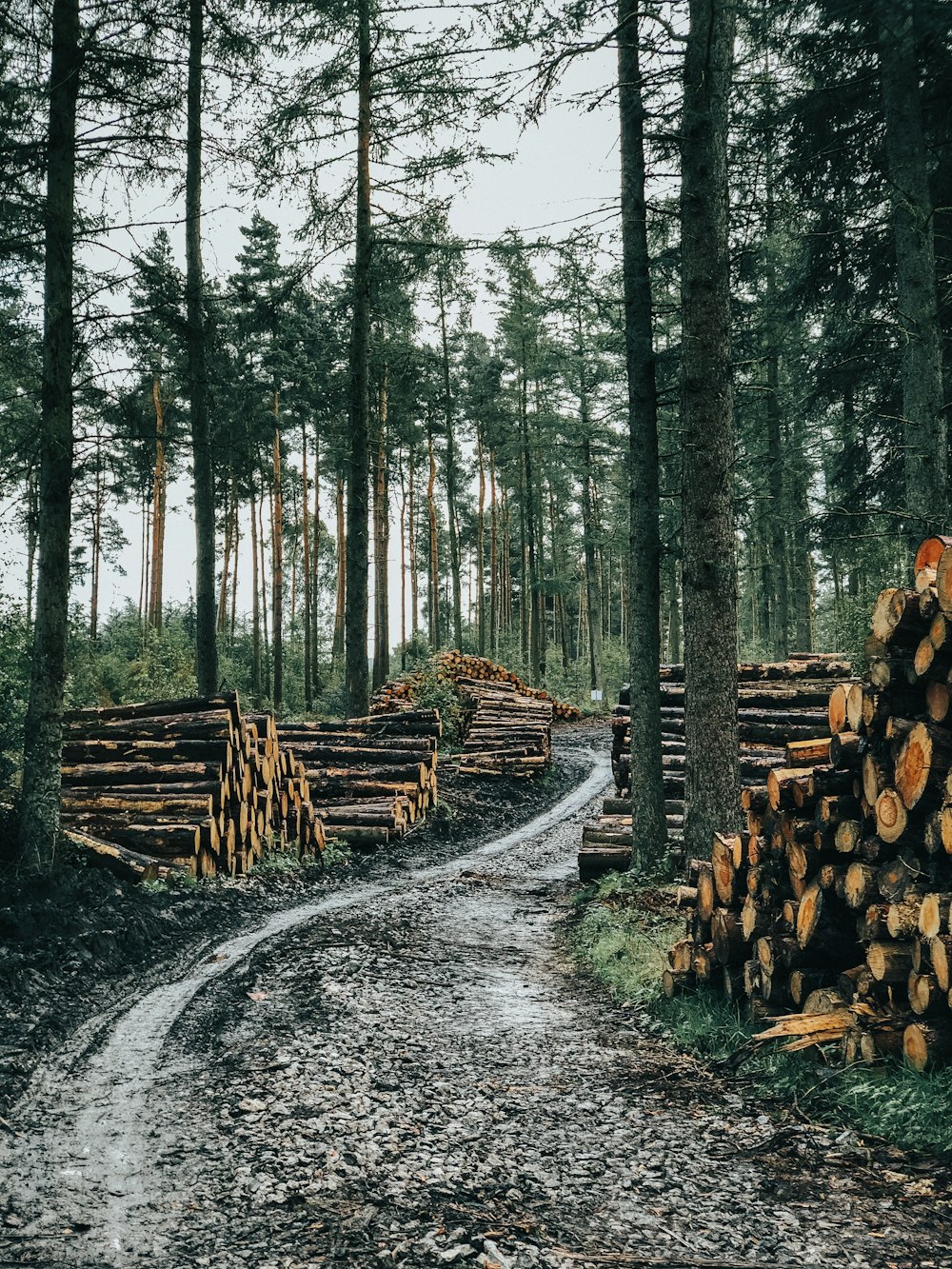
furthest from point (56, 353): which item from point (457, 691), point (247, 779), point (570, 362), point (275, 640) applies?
point (570, 362)

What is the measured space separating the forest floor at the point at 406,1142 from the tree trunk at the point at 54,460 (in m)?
2.18

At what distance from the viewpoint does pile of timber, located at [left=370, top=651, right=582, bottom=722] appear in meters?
22.2

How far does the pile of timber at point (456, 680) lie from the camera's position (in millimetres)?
22156

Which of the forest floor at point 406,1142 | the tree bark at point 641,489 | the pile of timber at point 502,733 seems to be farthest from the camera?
the pile of timber at point 502,733

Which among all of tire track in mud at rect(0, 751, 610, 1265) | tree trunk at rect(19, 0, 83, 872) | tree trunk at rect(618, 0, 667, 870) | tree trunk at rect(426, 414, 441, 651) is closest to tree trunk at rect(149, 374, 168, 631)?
tree trunk at rect(426, 414, 441, 651)

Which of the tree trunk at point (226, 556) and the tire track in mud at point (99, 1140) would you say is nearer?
the tire track in mud at point (99, 1140)

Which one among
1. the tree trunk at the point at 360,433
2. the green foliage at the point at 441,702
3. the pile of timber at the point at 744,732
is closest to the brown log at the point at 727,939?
the pile of timber at the point at 744,732

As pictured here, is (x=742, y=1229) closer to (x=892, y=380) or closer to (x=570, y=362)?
(x=892, y=380)

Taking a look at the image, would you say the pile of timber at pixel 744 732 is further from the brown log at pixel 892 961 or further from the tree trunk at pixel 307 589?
the tree trunk at pixel 307 589

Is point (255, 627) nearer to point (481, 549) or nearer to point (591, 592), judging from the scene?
point (481, 549)

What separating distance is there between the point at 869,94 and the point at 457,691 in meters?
15.7

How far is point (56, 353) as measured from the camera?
8273 mm

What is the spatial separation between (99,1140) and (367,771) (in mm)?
10750

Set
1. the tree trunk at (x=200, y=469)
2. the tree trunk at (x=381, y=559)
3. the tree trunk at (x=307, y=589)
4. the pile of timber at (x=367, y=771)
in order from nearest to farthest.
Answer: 1. the pile of timber at (x=367, y=771)
2. the tree trunk at (x=200, y=469)
3. the tree trunk at (x=381, y=559)
4. the tree trunk at (x=307, y=589)
